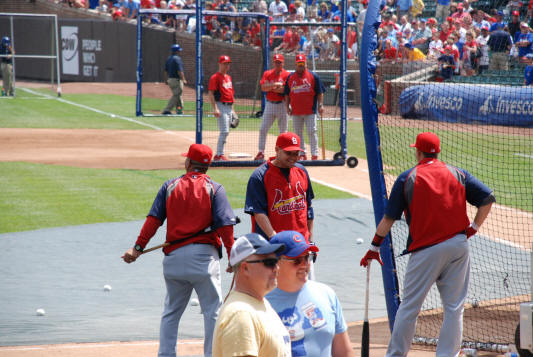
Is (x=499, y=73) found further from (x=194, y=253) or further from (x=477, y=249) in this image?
(x=194, y=253)

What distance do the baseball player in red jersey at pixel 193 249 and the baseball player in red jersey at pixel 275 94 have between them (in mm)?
9758

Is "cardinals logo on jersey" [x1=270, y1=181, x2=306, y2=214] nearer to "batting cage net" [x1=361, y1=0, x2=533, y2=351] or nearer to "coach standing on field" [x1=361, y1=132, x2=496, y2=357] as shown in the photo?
"coach standing on field" [x1=361, y1=132, x2=496, y2=357]

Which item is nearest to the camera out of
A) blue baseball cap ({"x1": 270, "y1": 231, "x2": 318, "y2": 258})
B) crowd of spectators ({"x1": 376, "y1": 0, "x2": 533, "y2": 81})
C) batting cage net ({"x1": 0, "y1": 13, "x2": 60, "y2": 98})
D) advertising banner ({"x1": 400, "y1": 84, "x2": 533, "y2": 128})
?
blue baseball cap ({"x1": 270, "y1": 231, "x2": 318, "y2": 258})

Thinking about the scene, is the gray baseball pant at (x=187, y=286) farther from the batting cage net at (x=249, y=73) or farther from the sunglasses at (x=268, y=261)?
the batting cage net at (x=249, y=73)

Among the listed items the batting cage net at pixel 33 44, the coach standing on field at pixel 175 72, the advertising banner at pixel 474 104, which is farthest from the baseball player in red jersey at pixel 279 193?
the batting cage net at pixel 33 44

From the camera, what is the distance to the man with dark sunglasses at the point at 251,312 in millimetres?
3439

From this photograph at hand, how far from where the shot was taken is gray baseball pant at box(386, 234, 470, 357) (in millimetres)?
6273

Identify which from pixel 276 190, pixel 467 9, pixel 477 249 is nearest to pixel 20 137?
pixel 467 9

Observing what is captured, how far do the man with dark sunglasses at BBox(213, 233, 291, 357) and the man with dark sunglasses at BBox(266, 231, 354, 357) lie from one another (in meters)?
0.33

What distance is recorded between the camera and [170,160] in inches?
712

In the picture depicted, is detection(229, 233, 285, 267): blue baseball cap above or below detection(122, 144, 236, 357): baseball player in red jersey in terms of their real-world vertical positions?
above

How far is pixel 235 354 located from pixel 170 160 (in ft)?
48.8

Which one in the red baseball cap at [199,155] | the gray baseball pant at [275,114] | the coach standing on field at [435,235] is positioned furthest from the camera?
the gray baseball pant at [275,114]

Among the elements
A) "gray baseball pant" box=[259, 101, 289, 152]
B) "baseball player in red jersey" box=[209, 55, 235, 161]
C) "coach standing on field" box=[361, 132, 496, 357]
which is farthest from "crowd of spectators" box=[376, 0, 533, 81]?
"baseball player in red jersey" box=[209, 55, 235, 161]
